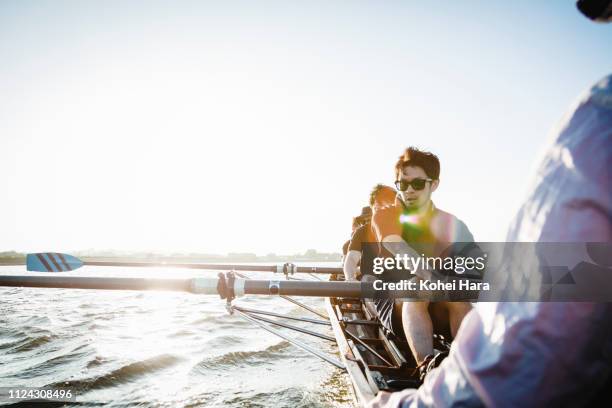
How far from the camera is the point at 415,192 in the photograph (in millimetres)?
3316

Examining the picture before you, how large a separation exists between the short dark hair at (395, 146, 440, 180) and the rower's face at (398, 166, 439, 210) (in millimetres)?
45

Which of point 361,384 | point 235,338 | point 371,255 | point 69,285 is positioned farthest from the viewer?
point 235,338

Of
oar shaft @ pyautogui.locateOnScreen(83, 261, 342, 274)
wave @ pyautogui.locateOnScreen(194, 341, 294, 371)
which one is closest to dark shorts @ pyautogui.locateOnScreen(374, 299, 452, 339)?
wave @ pyautogui.locateOnScreen(194, 341, 294, 371)

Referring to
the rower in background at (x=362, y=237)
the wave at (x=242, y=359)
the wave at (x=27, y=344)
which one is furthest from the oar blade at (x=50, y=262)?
the rower in background at (x=362, y=237)

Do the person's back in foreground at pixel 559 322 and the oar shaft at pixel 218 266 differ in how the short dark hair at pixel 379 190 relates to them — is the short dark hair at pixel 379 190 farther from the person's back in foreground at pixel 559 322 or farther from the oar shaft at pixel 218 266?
the person's back in foreground at pixel 559 322

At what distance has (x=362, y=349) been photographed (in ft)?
12.4

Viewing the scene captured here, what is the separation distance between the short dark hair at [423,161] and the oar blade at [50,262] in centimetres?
573

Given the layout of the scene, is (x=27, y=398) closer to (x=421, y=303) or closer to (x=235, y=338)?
(x=235, y=338)

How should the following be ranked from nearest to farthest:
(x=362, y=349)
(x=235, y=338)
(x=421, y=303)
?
(x=421, y=303)
(x=362, y=349)
(x=235, y=338)

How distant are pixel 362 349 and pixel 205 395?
2.23 meters

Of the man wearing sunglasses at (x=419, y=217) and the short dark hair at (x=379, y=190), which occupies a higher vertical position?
the short dark hair at (x=379, y=190)

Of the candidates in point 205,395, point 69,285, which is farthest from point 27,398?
point 205,395

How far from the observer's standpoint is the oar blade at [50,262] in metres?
4.67

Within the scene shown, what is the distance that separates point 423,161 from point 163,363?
5267 mm
